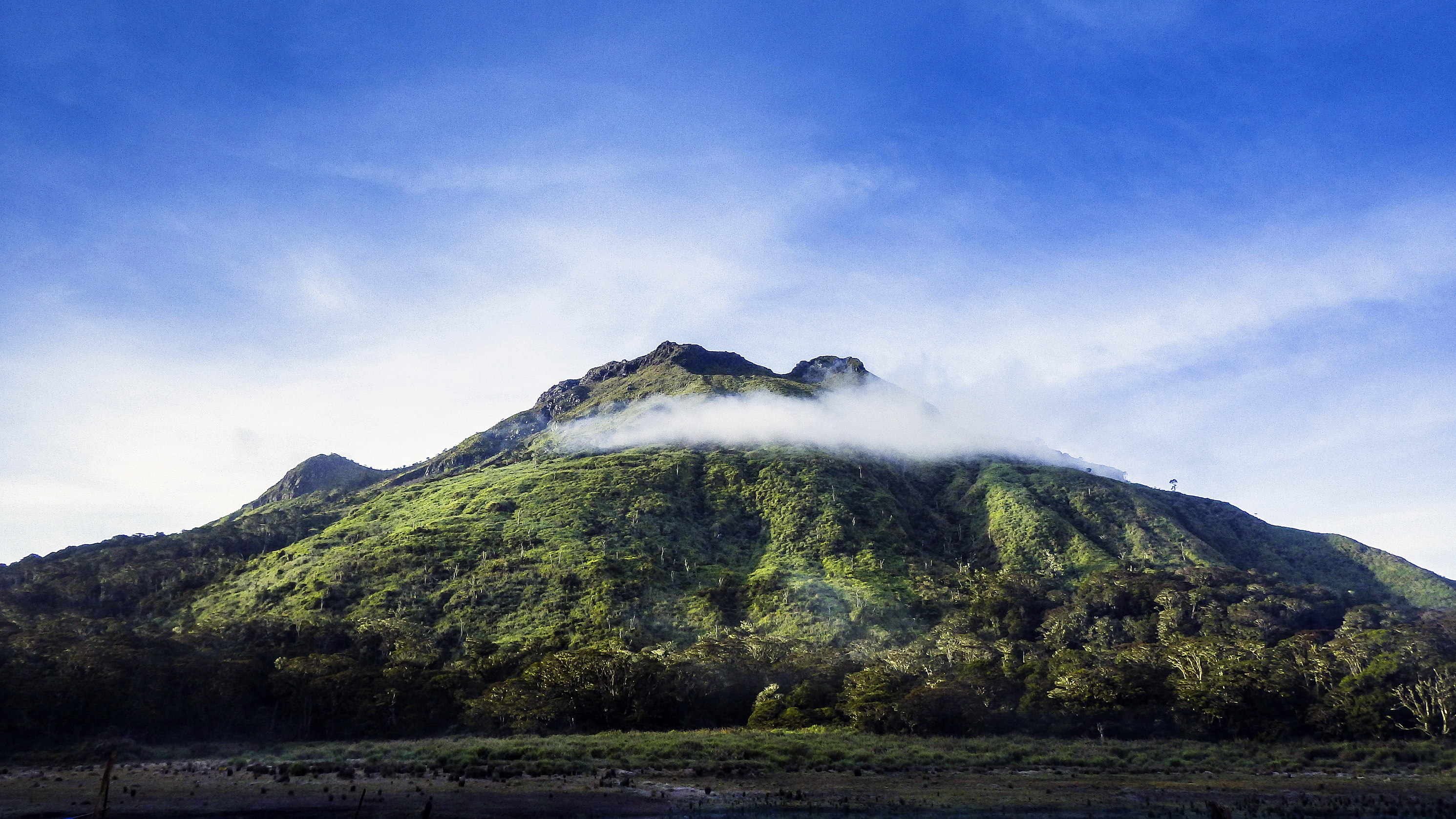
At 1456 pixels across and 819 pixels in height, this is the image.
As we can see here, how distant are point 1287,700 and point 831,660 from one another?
46.6 m

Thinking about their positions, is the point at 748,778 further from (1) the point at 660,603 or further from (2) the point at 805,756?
(1) the point at 660,603

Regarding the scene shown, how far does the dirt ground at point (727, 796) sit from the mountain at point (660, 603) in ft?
84.1

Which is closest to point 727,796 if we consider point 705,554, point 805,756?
point 805,756

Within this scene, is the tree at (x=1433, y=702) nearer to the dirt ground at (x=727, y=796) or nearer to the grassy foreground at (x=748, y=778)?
the grassy foreground at (x=748, y=778)

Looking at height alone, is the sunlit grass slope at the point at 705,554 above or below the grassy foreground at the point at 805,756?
above

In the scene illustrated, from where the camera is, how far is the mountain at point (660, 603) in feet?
295

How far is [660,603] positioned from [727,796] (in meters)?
79.8

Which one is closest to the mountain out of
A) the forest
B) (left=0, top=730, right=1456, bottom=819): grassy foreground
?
the forest

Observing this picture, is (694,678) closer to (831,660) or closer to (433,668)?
(831,660)

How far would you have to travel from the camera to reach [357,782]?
55812mm

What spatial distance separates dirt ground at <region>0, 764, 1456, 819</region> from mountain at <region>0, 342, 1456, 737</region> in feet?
84.1

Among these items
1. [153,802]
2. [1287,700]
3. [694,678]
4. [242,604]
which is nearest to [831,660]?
[694,678]

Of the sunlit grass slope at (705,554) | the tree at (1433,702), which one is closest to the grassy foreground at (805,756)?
the tree at (1433,702)

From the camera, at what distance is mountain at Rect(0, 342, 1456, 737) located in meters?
90.0
